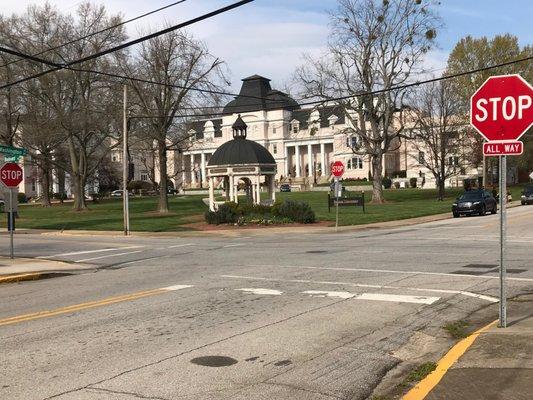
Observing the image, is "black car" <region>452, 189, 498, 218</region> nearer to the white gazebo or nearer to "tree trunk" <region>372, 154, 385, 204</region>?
the white gazebo

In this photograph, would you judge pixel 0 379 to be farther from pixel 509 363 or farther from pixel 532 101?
pixel 532 101

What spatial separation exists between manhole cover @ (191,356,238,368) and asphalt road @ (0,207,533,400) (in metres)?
0.03

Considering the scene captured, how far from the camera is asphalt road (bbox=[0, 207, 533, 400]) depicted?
5.66m

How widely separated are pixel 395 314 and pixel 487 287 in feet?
10.0

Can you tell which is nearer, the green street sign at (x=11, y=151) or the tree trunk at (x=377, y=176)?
the green street sign at (x=11, y=151)

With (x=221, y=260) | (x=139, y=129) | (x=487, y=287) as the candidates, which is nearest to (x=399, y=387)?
(x=487, y=287)

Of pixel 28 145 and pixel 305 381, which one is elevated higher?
pixel 28 145

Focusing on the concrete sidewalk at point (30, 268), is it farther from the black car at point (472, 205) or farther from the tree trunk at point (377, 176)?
the tree trunk at point (377, 176)

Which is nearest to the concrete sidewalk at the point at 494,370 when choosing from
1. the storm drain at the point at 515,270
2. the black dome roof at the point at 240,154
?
the storm drain at the point at 515,270

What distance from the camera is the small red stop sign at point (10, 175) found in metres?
17.8

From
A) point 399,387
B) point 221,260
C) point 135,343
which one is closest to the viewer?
point 399,387

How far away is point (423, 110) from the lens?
56.2 metres

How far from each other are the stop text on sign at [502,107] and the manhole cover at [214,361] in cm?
396

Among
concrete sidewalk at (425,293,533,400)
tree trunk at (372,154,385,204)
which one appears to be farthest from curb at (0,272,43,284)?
tree trunk at (372,154,385,204)
